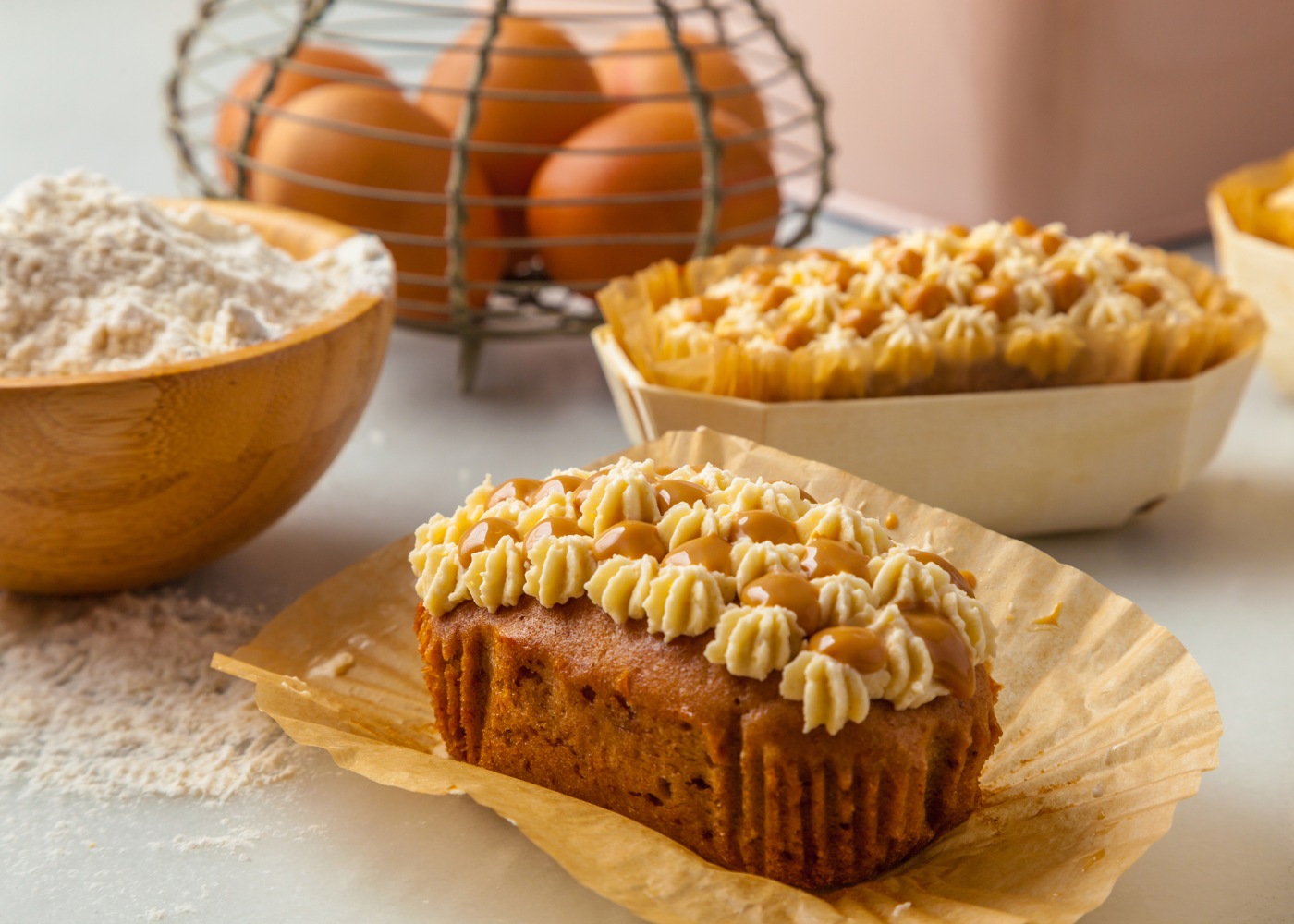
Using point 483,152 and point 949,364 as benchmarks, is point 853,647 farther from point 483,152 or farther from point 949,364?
point 483,152

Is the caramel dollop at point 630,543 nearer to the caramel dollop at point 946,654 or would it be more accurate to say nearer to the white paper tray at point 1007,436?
the caramel dollop at point 946,654

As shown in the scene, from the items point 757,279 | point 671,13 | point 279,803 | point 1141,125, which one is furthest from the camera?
point 1141,125

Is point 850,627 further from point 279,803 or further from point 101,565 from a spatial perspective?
point 101,565

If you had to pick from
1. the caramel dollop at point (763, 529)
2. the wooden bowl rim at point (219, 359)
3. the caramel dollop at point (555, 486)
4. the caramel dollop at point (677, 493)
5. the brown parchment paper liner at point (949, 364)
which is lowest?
the brown parchment paper liner at point (949, 364)

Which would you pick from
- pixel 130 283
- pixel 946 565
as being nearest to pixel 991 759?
pixel 946 565

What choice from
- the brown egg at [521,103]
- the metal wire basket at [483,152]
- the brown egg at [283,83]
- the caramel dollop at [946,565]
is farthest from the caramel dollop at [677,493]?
the brown egg at [283,83]

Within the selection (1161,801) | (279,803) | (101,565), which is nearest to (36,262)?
(101,565)

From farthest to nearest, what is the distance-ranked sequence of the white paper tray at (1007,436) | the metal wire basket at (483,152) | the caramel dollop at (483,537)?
the metal wire basket at (483,152)
the white paper tray at (1007,436)
the caramel dollop at (483,537)

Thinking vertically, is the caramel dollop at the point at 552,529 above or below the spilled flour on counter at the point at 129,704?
above
